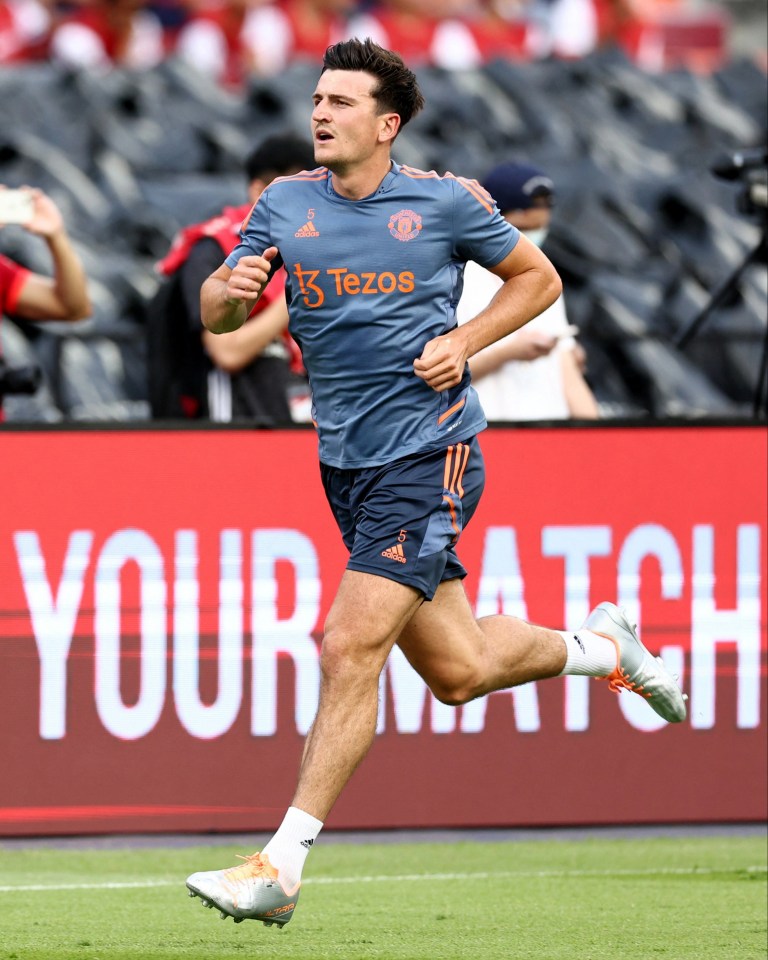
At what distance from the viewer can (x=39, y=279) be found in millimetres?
7391

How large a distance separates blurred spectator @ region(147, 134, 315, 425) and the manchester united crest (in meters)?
2.44

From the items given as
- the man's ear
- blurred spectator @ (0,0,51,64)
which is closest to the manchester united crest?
the man's ear

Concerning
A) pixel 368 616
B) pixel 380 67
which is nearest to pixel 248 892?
pixel 368 616

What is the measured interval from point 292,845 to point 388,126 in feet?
6.39

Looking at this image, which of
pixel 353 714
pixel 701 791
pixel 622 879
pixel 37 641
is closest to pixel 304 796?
pixel 353 714

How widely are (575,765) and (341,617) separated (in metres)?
2.65

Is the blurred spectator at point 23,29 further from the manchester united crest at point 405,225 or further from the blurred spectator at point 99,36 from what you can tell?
the manchester united crest at point 405,225

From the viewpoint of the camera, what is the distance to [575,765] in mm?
7316

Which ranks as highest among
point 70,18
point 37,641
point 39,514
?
point 70,18

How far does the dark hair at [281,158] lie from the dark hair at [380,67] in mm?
2460

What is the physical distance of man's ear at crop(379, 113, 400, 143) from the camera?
5.08 metres

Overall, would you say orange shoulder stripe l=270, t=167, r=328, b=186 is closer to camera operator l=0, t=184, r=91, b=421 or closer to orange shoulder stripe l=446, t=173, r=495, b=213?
orange shoulder stripe l=446, t=173, r=495, b=213

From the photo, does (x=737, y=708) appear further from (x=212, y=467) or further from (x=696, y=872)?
(x=212, y=467)

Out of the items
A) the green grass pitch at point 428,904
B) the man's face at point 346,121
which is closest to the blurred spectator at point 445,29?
the green grass pitch at point 428,904
